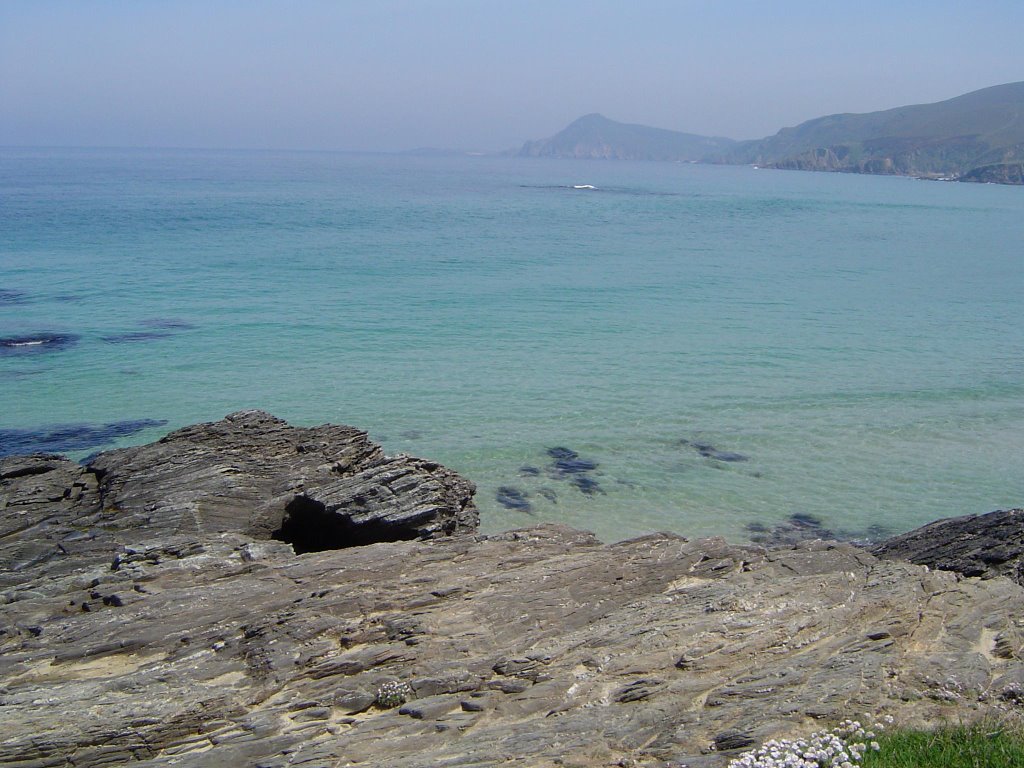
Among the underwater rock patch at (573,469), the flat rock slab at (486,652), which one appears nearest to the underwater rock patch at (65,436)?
the flat rock slab at (486,652)

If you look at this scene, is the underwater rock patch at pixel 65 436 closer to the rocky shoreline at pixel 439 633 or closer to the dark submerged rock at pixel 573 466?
the rocky shoreline at pixel 439 633

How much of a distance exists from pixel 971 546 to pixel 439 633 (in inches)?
377

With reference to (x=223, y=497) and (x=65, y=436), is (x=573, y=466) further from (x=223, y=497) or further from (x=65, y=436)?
(x=65, y=436)

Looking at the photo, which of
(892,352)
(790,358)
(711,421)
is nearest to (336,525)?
(711,421)

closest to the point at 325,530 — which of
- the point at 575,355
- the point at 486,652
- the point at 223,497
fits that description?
the point at 223,497

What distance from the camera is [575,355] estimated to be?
34125 mm

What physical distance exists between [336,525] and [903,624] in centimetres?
956

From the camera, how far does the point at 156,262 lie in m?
53.0

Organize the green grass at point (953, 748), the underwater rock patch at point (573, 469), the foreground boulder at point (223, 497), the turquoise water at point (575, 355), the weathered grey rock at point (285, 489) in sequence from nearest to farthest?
the green grass at point (953, 748) → the foreground boulder at point (223, 497) → the weathered grey rock at point (285, 489) → the underwater rock patch at point (573, 469) → the turquoise water at point (575, 355)

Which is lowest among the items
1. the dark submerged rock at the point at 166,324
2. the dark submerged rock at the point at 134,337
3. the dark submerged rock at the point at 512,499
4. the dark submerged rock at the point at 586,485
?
the dark submerged rock at the point at 512,499

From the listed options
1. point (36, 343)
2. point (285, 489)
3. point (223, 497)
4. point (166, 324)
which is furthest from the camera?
point (166, 324)

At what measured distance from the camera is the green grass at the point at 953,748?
7.88 metres

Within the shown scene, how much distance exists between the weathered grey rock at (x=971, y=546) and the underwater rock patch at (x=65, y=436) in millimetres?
19407

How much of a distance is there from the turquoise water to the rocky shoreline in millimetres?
5389
